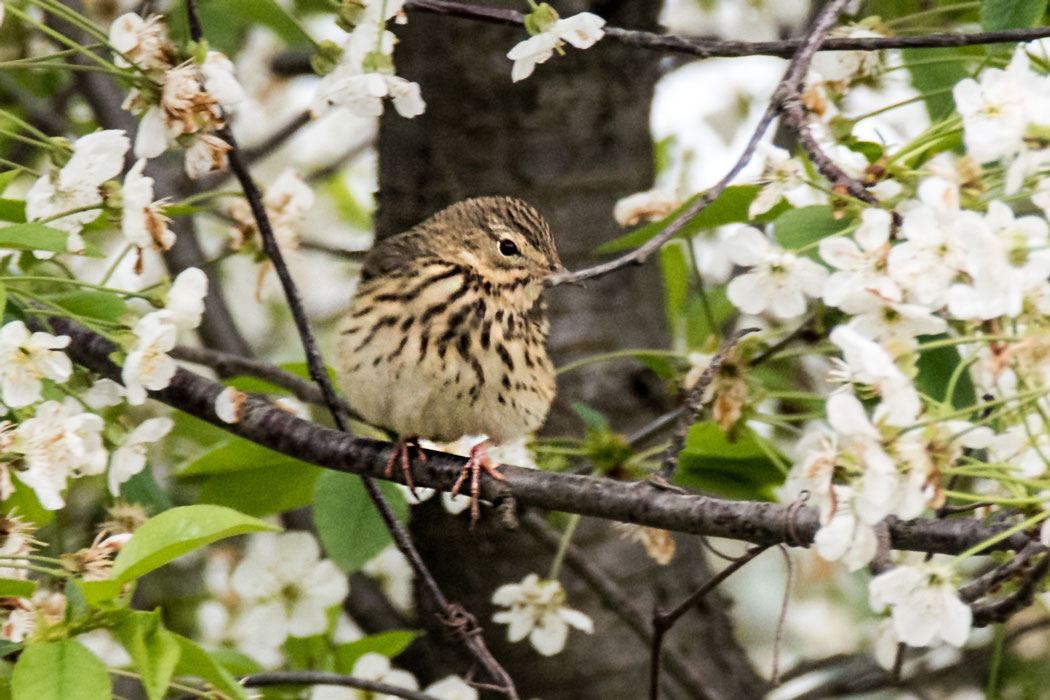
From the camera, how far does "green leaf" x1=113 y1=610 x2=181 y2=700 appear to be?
1.55 m

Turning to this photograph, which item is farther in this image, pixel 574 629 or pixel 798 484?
pixel 574 629

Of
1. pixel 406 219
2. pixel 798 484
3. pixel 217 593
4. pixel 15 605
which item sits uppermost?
pixel 406 219

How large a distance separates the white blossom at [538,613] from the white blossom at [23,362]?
1.20 m

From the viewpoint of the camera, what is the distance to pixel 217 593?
3.45 meters

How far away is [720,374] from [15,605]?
1.28m

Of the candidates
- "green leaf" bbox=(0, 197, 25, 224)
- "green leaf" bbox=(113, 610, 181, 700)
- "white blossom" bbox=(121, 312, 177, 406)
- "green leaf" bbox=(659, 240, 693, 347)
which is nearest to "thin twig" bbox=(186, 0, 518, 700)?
"white blossom" bbox=(121, 312, 177, 406)

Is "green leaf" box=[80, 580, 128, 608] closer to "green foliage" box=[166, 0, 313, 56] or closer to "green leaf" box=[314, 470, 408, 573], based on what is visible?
"green leaf" box=[314, 470, 408, 573]

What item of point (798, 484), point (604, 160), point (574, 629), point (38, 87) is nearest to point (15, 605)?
point (798, 484)

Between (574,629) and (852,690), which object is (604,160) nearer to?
(574,629)

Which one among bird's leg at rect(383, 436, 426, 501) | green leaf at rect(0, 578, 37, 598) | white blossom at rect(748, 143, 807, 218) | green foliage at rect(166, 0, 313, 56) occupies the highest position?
green foliage at rect(166, 0, 313, 56)

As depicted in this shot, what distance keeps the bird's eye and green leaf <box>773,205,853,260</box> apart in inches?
36.1

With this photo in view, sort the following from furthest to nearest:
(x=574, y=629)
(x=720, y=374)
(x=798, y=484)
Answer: (x=574, y=629)
(x=720, y=374)
(x=798, y=484)

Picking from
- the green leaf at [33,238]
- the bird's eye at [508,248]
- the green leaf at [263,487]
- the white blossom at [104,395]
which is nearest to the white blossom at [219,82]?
the green leaf at [33,238]

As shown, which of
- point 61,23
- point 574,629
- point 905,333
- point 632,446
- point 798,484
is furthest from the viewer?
point 61,23
